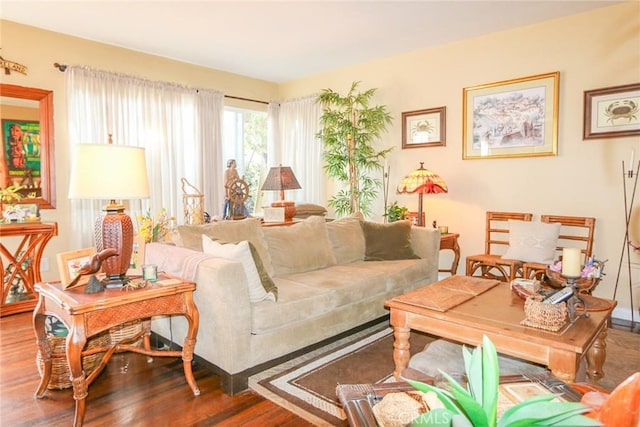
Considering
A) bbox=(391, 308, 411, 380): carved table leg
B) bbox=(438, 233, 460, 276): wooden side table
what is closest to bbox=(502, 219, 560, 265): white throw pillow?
bbox=(438, 233, 460, 276): wooden side table

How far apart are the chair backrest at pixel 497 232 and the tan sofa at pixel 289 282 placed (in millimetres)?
773

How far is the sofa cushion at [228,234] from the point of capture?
2.78 metres

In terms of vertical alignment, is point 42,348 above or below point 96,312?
below

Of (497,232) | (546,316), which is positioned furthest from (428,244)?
(546,316)

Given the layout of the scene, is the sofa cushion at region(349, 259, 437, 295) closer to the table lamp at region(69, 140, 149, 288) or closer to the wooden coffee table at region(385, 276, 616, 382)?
the wooden coffee table at region(385, 276, 616, 382)

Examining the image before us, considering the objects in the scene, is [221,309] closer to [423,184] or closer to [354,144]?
[423,184]

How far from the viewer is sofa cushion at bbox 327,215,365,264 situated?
3.59m

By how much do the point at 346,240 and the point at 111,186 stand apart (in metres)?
2.10

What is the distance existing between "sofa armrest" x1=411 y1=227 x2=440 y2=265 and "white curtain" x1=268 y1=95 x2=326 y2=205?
221cm

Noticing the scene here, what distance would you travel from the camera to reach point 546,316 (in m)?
1.86

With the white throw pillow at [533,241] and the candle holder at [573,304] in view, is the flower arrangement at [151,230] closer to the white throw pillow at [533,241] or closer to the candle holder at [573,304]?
the candle holder at [573,304]

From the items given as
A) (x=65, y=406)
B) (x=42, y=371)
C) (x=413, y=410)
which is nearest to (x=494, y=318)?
(x=413, y=410)

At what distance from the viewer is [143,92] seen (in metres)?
4.59

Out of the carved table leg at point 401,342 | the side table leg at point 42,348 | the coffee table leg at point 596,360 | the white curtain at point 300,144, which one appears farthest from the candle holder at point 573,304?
the white curtain at point 300,144
